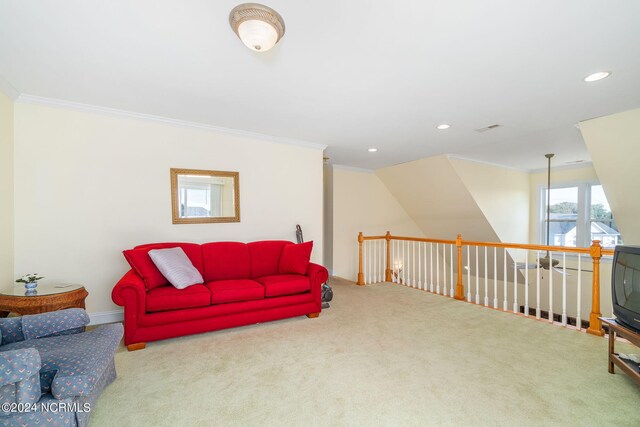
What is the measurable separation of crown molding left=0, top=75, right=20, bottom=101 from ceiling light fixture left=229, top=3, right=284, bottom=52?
2.45m

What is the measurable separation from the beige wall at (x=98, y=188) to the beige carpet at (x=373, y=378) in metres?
1.29

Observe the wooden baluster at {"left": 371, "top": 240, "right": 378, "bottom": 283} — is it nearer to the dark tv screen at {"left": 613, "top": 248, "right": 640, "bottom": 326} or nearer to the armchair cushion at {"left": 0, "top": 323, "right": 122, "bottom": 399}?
the dark tv screen at {"left": 613, "top": 248, "right": 640, "bottom": 326}

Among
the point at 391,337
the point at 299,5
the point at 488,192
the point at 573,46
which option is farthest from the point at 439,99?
the point at 488,192

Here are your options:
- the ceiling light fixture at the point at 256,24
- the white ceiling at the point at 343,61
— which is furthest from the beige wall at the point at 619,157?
the ceiling light fixture at the point at 256,24

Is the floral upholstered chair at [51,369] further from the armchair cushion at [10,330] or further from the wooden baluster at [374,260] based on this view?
the wooden baluster at [374,260]

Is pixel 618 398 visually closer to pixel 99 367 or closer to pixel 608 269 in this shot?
pixel 99 367

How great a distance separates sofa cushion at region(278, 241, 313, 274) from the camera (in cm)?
367

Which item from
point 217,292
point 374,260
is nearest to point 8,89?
point 217,292

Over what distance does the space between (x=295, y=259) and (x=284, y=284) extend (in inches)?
18.1

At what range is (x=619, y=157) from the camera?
11.3ft

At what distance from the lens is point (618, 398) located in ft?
6.31

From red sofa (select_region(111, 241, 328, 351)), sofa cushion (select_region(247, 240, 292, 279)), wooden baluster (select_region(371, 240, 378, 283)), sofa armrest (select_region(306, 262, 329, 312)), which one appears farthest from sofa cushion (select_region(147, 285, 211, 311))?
wooden baluster (select_region(371, 240, 378, 283))

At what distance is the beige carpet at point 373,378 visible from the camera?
176 centimetres

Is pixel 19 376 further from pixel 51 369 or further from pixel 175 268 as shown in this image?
pixel 175 268
